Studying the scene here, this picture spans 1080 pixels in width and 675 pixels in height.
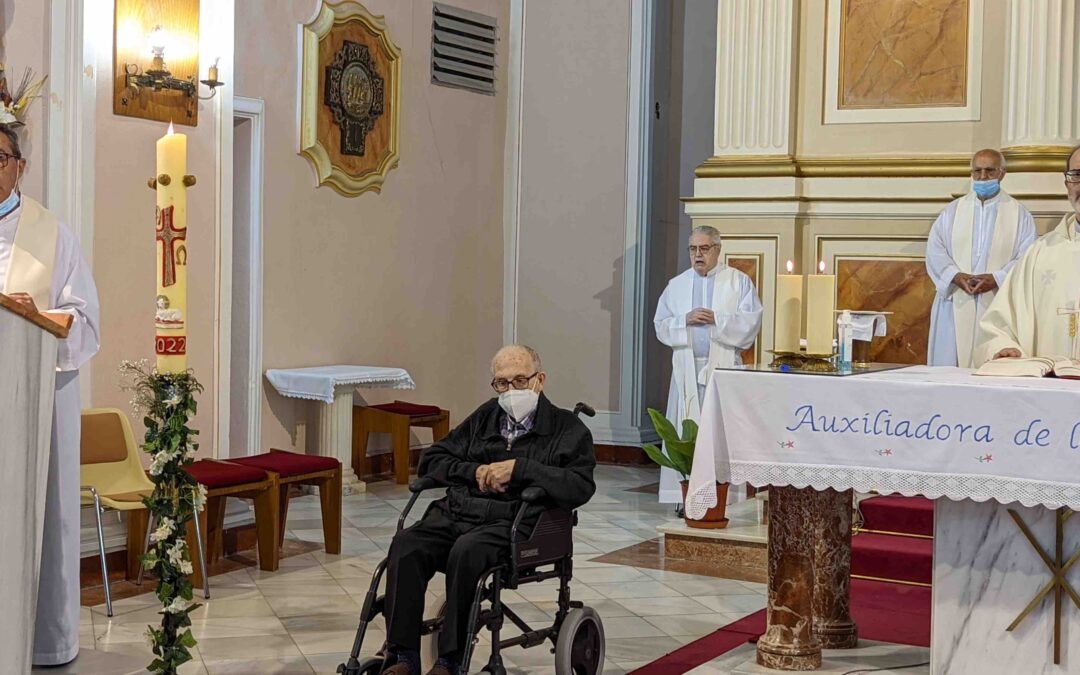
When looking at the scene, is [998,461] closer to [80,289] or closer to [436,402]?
[80,289]

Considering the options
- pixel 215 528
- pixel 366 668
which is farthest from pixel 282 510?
pixel 366 668

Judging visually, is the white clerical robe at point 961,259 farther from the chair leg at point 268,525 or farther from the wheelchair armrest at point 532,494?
the wheelchair armrest at point 532,494

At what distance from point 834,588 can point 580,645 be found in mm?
1062

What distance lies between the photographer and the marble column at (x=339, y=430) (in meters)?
8.98

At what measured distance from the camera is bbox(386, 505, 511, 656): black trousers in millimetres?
4223

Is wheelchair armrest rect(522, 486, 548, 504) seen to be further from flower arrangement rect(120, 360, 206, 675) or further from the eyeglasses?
flower arrangement rect(120, 360, 206, 675)

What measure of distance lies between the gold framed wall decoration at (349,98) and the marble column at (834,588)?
5187mm

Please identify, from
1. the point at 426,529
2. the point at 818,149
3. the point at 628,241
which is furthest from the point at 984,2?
the point at 426,529

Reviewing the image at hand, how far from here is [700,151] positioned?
11.9m

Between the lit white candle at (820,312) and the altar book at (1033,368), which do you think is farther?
the lit white candle at (820,312)

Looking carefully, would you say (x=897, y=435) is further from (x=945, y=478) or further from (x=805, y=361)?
(x=805, y=361)

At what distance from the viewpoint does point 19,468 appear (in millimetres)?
3500

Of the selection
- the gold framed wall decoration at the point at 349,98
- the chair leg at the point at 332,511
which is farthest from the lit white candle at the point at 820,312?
the gold framed wall decoration at the point at 349,98

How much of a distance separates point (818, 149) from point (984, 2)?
122 centimetres
